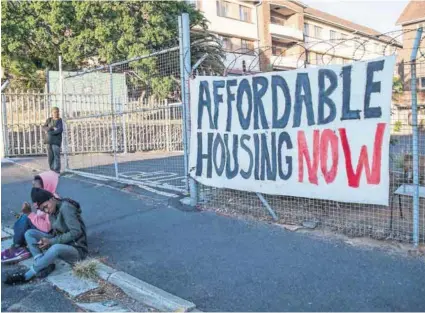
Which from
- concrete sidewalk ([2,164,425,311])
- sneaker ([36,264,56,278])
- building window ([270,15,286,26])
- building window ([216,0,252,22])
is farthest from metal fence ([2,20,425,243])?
building window ([270,15,286,26])

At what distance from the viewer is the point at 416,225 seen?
14.7ft

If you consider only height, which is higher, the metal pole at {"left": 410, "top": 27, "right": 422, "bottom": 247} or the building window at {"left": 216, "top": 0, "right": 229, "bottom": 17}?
the building window at {"left": 216, "top": 0, "right": 229, "bottom": 17}

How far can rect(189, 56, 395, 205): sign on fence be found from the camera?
4531mm

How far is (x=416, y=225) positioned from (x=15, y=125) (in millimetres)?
11846

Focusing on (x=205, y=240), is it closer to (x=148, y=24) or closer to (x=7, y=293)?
(x=7, y=293)

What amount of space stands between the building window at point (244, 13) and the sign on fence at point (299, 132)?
26622mm

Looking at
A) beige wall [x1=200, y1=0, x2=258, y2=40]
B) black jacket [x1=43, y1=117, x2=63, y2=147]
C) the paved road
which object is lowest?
the paved road

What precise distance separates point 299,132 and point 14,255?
3.63m

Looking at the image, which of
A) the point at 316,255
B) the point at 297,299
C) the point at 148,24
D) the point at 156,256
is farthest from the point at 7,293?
the point at 148,24

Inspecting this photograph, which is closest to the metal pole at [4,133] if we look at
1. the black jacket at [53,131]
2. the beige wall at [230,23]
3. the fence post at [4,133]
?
the fence post at [4,133]

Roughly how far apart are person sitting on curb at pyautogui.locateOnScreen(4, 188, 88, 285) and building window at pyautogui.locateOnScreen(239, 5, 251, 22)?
94.6 ft

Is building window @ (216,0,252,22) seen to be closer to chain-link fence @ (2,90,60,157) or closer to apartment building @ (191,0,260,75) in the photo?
apartment building @ (191,0,260,75)

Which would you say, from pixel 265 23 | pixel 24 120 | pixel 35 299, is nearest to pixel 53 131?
pixel 24 120

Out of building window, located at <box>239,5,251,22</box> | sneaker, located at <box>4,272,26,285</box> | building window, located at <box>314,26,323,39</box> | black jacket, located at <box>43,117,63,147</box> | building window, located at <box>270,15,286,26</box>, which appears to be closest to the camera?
sneaker, located at <box>4,272,26,285</box>
